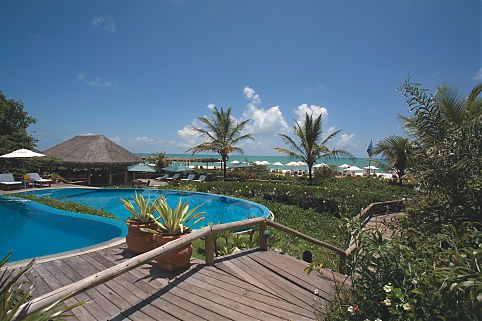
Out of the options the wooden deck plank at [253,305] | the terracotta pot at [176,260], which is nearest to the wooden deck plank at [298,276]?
the wooden deck plank at [253,305]

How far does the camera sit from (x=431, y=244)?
2.57 m

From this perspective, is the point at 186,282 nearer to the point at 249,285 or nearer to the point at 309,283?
the point at 249,285

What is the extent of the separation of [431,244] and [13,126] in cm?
2589

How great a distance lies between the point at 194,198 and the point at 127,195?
162 inches

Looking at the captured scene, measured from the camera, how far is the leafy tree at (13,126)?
18337 mm

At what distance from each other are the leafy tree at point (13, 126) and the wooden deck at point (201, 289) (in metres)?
18.6

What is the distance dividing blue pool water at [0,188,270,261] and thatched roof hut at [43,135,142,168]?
14.8 ft

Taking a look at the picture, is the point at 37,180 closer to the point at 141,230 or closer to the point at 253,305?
the point at 141,230

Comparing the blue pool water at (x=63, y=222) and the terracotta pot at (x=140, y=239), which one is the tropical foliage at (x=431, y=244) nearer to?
the terracotta pot at (x=140, y=239)

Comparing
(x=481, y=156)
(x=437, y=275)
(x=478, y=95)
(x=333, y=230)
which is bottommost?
(x=333, y=230)

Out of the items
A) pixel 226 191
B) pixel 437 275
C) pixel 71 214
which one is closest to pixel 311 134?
pixel 226 191

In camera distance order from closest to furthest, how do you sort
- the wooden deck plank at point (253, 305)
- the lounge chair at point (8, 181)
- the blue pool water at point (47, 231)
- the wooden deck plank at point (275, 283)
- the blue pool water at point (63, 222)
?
the wooden deck plank at point (253, 305), the wooden deck plank at point (275, 283), the blue pool water at point (47, 231), the blue pool water at point (63, 222), the lounge chair at point (8, 181)

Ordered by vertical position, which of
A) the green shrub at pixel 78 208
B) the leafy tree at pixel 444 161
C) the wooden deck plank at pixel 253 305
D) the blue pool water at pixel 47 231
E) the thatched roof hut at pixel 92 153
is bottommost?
the blue pool water at pixel 47 231

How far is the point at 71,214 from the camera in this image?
8750 millimetres
